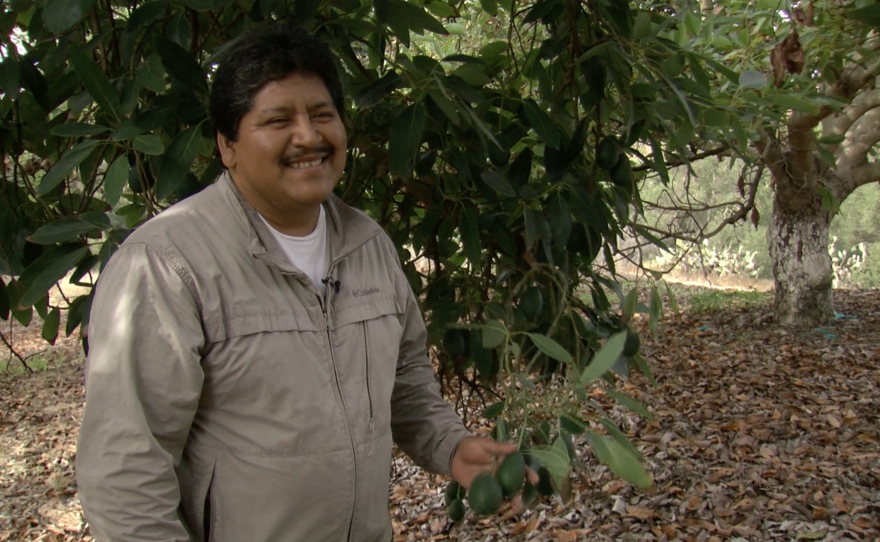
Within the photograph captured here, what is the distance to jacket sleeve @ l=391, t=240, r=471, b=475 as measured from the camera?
5.28ft

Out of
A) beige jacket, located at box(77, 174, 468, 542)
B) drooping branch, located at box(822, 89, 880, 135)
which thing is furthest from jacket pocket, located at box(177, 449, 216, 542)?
drooping branch, located at box(822, 89, 880, 135)

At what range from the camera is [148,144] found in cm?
156

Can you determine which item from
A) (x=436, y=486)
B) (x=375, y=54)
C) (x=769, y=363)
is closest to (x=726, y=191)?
(x=769, y=363)

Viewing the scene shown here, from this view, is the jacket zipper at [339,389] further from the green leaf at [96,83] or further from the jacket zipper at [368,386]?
the green leaf at [96,83]

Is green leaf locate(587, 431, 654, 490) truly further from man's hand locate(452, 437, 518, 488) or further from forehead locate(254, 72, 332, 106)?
forehead locate(254, 72, 332, 106)

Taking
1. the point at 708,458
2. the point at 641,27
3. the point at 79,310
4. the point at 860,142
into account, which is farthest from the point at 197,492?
the point at 860,142

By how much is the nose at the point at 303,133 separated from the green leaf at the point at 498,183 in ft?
1.94

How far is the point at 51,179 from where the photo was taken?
5.26 ft

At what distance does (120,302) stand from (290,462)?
1.18ft

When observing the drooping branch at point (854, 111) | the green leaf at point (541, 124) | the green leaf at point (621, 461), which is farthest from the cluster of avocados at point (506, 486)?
the drooping branch at point (854, 111)

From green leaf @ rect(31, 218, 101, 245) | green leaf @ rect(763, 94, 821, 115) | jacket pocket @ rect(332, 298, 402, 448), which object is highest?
green leaf @ rect(763, 94, 821, 115)

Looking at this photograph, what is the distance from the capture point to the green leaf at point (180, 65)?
157 cm

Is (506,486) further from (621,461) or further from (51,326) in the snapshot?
(51,326)

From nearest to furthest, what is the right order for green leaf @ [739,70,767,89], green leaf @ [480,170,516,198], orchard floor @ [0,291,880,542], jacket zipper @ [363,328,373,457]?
jacket zipper @ [363,328,373,457]
green leaf @ [480,170,516,198]
green leaf @ [739,70,767,89]
orchard floor @ [0,291,880,542]
